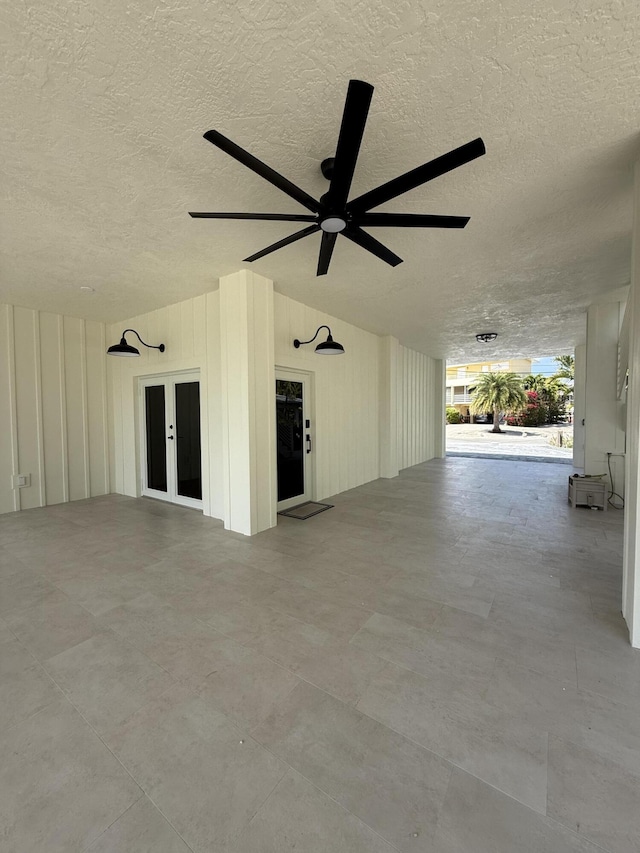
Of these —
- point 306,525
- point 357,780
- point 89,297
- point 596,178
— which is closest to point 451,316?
point 596,178

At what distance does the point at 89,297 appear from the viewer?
4.68 m

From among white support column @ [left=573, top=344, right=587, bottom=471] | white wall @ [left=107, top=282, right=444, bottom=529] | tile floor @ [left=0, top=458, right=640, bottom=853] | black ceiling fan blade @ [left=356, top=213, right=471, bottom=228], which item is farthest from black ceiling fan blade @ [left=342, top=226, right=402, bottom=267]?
white support column @ [left=573, top=344, right=587, bottom=471]

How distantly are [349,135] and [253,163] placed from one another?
46 centimetres

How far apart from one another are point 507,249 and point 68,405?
6564 mm

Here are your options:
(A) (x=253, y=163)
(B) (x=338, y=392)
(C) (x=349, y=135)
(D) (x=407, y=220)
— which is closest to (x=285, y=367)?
(B) (x=338, y=392)

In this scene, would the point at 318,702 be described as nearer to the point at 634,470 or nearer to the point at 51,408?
the point at 634,470

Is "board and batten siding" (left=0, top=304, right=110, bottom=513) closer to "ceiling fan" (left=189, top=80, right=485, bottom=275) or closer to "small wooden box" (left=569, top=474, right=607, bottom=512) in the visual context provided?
"ceiling fan" (left=189, top=80, right=485, bottom=275)

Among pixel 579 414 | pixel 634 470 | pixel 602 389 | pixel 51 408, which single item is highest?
pixel 602 389

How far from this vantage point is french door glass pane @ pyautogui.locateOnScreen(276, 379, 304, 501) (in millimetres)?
5000

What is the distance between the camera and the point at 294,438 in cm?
522

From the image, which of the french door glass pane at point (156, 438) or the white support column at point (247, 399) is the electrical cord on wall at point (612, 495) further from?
the french door glass pane at point (156, 438)

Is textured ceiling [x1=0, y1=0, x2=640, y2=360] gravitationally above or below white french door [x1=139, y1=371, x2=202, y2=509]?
above

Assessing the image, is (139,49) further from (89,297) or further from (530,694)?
(89,297)

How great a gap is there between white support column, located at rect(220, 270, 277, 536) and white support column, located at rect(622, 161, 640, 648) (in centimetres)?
329
